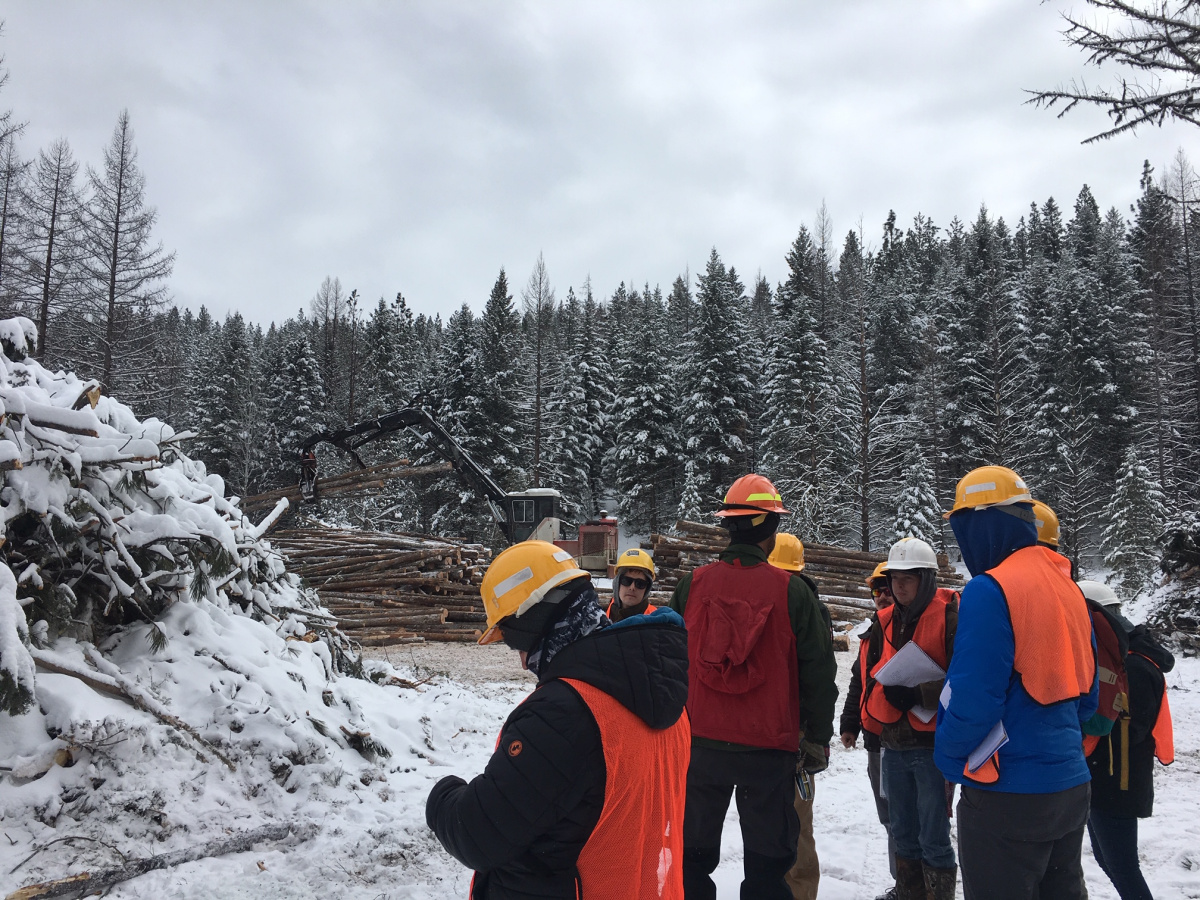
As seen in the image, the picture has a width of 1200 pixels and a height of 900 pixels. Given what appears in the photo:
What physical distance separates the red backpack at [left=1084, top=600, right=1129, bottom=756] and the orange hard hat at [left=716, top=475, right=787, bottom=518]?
5.31 ft

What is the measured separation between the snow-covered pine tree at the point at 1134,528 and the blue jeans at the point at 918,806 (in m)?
21.0

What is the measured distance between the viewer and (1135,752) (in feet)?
11.3

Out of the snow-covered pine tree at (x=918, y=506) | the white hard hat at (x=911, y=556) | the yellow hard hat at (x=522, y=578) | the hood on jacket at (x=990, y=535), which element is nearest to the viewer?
the yellow hard hat at (x=522, y=578)

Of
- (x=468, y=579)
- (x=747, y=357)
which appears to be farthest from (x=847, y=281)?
(x=468, y=579)

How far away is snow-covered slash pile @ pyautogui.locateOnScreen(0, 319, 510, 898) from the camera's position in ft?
11.2

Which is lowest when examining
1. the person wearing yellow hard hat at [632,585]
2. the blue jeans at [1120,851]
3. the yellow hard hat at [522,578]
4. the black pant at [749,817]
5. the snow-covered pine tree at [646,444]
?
the blue jeans at [1120,851]

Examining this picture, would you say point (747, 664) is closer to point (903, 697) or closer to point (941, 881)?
point (903, 697)

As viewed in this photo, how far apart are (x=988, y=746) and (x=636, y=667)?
1466 mm

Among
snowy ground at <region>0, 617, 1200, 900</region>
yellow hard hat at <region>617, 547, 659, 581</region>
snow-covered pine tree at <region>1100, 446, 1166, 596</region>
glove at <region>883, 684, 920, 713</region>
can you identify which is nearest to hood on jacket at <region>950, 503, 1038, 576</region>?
glove at <region>883, 684, 920, 713</region>

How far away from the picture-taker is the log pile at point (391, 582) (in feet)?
44.3

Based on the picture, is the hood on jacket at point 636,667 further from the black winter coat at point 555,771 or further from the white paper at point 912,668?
the white paper at point 912,668

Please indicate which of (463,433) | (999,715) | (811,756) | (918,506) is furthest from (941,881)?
(463,433)

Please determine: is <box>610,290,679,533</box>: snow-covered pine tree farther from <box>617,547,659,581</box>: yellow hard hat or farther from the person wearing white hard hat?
the person wearing white hard hat

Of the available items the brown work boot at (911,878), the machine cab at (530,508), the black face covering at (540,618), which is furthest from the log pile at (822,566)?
the black face covering at (540,618)
